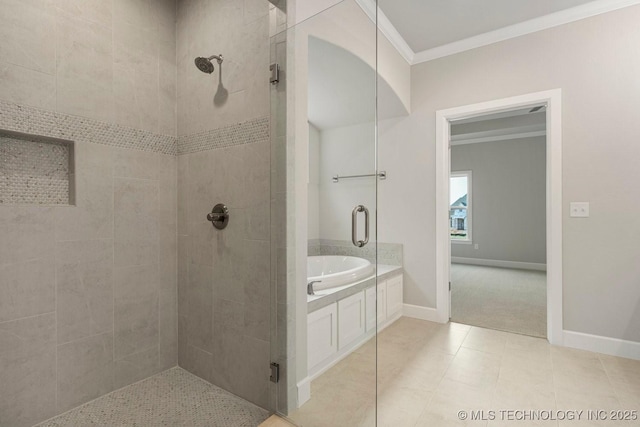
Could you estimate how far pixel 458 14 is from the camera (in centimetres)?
259

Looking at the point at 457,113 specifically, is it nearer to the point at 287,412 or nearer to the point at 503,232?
the point at 287,412

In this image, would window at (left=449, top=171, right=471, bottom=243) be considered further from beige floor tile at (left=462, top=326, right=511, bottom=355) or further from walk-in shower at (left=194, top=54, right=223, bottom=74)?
walk-in shower at (left=194, top=54, right=223, bottom=74)

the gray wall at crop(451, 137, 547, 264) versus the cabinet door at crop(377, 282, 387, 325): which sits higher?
the gray wall at crop(451, 137, 547, 264)

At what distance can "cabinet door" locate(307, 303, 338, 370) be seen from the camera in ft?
4.99

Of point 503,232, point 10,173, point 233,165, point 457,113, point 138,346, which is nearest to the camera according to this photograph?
point 10,173

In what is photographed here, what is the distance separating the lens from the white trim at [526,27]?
93.3 inches

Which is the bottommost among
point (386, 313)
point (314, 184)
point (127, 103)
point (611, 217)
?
point (386, 313)

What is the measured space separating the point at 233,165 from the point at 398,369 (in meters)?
1.79

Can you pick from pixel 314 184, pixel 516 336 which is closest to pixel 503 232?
pixel 516 336

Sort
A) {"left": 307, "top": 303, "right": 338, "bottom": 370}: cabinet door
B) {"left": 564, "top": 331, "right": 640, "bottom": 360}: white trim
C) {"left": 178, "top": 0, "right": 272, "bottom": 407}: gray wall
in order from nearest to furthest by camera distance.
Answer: {"left": 307, "top": 303, "right": 338, "bottom": 370}: cabinet door < {"left": 178, "top": 0, "right": 272, "bottom": 407}: gray wall < {"left": 564, "top": 331, "right": 640, "bottom": 360}: white trim

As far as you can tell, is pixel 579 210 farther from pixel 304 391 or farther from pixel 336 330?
pixel 304 391

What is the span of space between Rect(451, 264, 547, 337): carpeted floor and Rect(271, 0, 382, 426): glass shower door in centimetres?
210

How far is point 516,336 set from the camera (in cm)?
274

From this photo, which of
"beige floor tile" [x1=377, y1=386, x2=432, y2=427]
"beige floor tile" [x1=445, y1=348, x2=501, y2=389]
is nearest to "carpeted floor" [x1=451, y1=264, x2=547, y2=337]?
"beige floor tile" [x1=445, y1=348, x2=501, y2=389]
